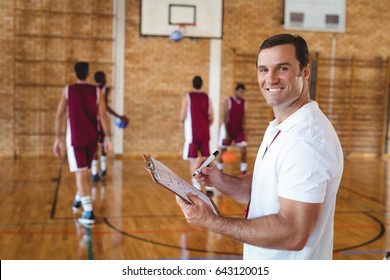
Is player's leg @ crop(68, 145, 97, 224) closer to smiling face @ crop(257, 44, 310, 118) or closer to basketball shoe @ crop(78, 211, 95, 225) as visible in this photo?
basketball shoe @ crop(78, 211, 95, 225)

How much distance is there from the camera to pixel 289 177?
1370 mm

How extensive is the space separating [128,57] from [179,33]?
1.30 metres

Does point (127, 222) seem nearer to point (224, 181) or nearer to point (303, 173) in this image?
point (224, 181)

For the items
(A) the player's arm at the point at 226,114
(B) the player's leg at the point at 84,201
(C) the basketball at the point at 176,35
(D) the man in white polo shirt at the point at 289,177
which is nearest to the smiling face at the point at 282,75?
(D) the man in white polo shirt at the point at 289,177

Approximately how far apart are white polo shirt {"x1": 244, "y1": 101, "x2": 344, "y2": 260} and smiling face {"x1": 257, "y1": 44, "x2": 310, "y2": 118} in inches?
2.4

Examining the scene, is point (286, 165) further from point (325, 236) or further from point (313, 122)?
point (325, 236)

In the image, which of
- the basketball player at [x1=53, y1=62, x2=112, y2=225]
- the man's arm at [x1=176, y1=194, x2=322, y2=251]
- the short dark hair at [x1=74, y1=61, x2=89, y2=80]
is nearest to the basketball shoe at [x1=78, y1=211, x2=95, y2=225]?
the basketball player at [x1=53, y1=62, x2=112, y2=225]

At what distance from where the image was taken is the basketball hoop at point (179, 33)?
1046 cm

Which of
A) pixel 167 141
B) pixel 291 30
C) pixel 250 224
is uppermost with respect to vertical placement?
pixel 291 30

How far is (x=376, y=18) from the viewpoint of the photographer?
1195 centimetres

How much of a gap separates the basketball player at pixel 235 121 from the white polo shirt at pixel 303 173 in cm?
675

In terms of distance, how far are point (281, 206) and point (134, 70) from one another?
387 inches

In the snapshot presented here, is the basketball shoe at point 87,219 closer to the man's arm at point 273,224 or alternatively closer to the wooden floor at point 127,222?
the wooden floor at point 127,222
